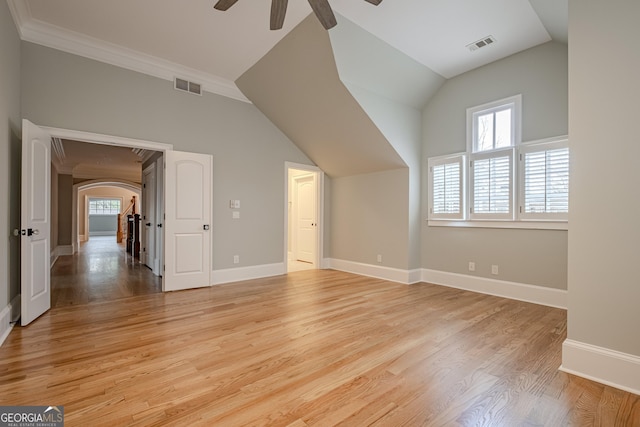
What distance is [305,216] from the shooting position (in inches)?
293

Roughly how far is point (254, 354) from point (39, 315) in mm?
2689

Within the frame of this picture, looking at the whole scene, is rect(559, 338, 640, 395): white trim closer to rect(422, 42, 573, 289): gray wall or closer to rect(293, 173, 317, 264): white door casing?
rect(422, 42, 573, 289): gray wall

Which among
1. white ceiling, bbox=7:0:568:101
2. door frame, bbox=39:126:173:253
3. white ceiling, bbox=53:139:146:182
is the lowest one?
door frame, bbox=39:126:173:253

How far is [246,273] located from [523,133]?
4.83 m

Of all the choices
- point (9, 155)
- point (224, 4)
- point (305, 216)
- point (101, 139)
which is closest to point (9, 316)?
point (9, 155)

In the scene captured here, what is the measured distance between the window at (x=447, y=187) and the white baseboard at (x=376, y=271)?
1.11m

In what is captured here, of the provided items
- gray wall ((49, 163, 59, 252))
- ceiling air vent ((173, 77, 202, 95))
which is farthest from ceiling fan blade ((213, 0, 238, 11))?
gray wall ((49, 163, 59, 252))

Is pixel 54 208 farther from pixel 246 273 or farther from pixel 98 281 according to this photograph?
pixel 246 273

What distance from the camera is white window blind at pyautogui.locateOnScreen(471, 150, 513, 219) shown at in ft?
13.7

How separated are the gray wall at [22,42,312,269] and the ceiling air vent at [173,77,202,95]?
0.08m

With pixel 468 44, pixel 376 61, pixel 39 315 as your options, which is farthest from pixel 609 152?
pixel 39 315

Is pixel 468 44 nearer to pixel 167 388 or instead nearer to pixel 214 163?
pixel 214 163

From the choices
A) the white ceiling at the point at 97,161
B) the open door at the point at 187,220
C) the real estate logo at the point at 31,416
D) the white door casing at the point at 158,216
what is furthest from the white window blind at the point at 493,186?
the white ceiling at the point at 97,161

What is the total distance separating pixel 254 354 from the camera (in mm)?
2406
